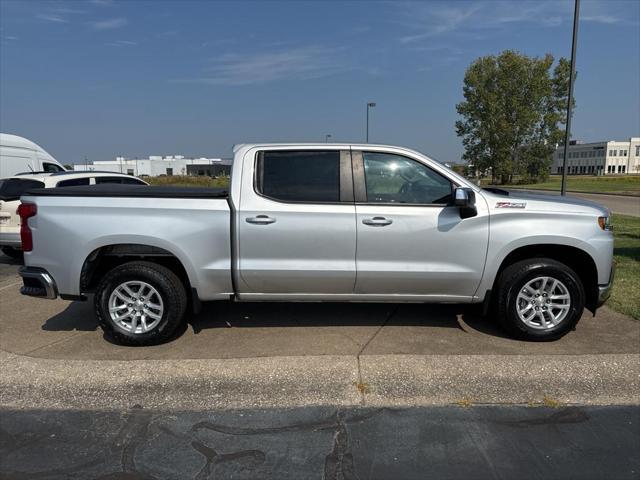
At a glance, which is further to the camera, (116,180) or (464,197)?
(116,180)

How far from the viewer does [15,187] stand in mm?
9336

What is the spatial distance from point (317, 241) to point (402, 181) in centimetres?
100

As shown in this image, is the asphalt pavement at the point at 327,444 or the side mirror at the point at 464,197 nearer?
the asphalt pavement at the point at 327,444

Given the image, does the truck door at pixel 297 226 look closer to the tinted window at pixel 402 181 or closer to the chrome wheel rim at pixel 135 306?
the tinted window at pixel 402 181

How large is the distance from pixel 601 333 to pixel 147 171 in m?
115

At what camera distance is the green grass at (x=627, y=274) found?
586 cm

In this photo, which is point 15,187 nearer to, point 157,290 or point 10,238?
point 10,238

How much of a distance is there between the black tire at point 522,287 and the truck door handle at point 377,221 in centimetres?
124

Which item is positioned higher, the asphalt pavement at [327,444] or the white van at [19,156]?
the white van at [19,156]

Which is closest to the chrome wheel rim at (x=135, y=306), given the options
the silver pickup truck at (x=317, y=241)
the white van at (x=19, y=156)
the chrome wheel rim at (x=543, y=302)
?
the silver pickup truck at (x=317, y=241)

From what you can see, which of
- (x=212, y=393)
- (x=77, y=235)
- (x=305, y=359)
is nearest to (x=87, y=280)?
(x=77, y=235)

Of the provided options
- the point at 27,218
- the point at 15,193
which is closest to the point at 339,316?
the point at 27,218

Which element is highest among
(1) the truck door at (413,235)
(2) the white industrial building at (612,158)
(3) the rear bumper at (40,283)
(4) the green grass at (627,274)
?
(2) the white industrial building at (612,158)

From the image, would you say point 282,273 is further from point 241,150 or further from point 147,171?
point 147,171
